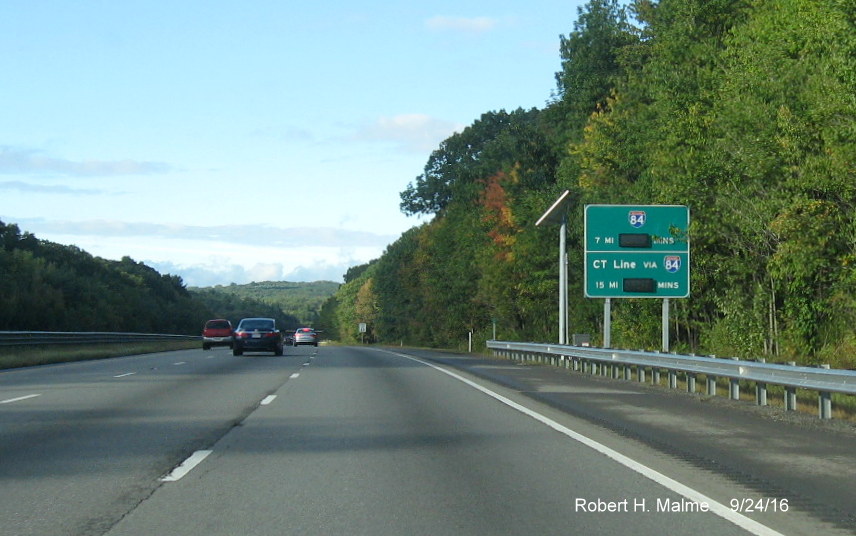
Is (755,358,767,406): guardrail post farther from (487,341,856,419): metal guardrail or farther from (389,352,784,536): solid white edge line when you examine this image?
Result: (389,352,784,536): solid white edge line

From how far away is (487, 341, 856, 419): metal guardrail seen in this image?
14.1 m

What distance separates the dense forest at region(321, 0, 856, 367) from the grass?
20071 mm

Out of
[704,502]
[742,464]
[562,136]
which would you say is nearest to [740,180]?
[742,464]

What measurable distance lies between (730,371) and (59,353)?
93.1ft

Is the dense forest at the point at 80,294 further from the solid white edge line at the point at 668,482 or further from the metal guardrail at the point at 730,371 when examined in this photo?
the solid white edge line at the point at 668,482

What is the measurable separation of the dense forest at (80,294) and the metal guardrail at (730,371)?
45.9 meters

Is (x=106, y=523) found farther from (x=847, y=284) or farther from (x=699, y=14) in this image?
(x=699, y=14)

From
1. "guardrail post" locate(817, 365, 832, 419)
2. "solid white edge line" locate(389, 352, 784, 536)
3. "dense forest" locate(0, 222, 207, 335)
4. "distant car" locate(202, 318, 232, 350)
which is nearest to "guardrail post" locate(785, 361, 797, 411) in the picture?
"guardrail post" locate(817, 365, 832, 419)

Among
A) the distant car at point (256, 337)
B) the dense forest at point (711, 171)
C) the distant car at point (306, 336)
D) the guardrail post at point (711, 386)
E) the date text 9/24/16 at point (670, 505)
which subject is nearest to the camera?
the date text 9/24/16 at point (670, 505)

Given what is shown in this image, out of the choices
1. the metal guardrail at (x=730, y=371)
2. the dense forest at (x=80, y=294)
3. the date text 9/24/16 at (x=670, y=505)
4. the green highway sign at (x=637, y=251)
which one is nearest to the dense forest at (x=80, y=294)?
the dense forest at (x=80, y=294)

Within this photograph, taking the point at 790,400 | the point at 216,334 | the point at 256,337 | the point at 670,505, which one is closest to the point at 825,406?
the point at 790,400

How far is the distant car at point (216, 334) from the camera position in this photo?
58031mm

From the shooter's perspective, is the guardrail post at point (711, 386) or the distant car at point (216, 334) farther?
the distant car at point (216, 334)

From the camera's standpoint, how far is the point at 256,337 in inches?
1719
